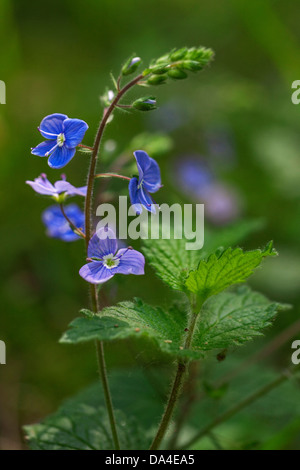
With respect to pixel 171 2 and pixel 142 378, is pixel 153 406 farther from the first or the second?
pixel 171 2

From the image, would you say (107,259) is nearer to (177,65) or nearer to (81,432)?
(177,65)

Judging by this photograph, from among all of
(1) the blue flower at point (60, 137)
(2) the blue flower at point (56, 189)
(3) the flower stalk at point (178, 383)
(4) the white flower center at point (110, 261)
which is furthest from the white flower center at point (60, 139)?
(3) the flower stalk at point (178, 383)

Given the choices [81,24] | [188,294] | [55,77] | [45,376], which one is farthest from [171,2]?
[188,294]

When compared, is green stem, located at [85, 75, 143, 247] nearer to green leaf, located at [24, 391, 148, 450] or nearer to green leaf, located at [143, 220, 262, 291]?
green leaf, located at [143, 220, 262, 291]

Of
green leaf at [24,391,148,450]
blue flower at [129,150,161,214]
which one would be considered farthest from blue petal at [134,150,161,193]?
green leaf at [24,391,148,450]

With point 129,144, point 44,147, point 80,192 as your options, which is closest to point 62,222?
point 80,192

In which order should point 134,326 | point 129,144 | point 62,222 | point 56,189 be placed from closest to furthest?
point 134,326 < point 56,189 < point 62,222 < point 129,144
